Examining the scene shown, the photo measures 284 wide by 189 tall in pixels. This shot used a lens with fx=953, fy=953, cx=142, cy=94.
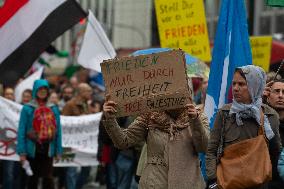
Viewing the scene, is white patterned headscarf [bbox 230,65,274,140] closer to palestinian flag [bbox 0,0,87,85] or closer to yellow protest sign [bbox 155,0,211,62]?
palestinian flag [bbox 0,0,87,85]

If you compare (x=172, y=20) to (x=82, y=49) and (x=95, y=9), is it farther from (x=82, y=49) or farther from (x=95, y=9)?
(x=95, y=9)

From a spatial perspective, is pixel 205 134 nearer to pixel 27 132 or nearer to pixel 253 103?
pixel 253 103

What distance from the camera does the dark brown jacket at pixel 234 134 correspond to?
659 centimetres

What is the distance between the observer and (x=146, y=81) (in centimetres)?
695

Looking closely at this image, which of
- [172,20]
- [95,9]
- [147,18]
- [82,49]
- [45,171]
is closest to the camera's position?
[45,171]

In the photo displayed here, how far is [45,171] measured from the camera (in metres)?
11.7

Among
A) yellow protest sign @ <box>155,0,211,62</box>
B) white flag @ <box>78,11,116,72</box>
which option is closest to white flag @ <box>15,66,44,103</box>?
white flag @ <box>78,11,116,72</box>

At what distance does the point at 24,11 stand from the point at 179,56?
340cm

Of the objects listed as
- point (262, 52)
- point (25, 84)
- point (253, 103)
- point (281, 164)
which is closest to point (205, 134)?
point (253, 103)

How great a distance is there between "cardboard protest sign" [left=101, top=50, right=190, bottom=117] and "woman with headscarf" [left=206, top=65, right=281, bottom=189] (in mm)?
362

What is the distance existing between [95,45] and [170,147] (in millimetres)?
7073

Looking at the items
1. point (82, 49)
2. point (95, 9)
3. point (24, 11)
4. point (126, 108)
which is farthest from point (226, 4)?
point (95, 9)

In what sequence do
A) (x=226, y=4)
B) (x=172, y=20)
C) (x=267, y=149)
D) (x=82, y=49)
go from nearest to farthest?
(x=267, y=149) < (x=226, y=4) < (x=172, y=20) < (x=82, y=49)

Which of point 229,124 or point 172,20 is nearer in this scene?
point 229,124
